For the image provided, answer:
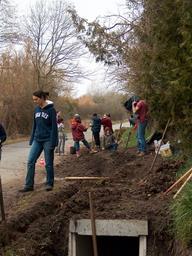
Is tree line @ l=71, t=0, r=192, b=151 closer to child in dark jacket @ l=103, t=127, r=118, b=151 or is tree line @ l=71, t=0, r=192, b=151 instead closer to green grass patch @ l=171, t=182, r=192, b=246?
green grass patch @ l=171, t=182, r=192, b=246

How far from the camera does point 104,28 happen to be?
23219 mm

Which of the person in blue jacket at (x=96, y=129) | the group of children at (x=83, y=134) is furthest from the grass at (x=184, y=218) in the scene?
the person in blue jacket at (x=96, y=129)

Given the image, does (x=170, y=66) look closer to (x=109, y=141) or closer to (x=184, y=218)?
(x=184, y=218)

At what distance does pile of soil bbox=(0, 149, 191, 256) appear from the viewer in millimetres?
7848

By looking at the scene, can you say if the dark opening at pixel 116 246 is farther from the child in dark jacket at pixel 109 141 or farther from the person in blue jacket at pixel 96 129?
the person in blue jacket at pixel 96 129

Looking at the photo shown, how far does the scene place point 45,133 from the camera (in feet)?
33.9

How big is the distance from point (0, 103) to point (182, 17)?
32588 mm

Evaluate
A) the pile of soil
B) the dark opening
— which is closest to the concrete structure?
the pile of soil

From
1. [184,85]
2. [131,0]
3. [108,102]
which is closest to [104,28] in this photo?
[131,0]

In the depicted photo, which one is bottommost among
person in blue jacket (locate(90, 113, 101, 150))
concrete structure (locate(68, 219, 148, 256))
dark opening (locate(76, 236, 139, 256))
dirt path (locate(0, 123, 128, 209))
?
dark opening (locate(76, 236, 139, 256))

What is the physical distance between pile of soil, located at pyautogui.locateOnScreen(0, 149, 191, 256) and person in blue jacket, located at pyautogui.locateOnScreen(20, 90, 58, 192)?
0.50 m

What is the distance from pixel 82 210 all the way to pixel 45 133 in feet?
6.49

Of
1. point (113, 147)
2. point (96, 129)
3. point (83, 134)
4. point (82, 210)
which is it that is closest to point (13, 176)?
point (82, 210)

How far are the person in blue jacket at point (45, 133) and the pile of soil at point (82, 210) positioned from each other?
0.50 m
